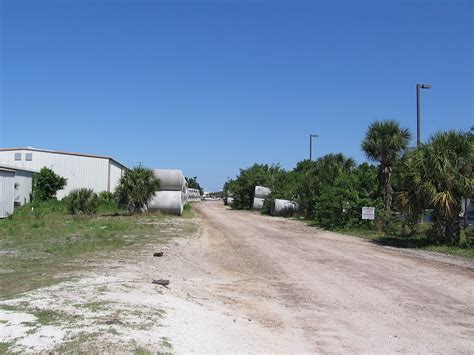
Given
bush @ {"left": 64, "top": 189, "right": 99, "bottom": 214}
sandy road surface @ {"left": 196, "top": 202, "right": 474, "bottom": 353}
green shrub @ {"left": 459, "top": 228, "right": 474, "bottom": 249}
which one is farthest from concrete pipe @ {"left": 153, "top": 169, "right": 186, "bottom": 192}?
green shrub @ {"left": 459, "top": 228, "right": 474, "bottom": 249}

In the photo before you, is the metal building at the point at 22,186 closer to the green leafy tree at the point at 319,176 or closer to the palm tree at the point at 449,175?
the green leafy tree at the point at 319,176

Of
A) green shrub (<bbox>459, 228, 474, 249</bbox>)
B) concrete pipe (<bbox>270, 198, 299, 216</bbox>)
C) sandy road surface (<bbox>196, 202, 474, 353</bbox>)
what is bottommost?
sandy road surface (<bbox>196, 202, 474, 353</bbox>)

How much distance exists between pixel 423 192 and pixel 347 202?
889 centimetres

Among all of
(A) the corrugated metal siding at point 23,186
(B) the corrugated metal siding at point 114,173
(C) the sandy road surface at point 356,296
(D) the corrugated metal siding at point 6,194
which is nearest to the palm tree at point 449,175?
(C) the sandy road surface at point 356,296

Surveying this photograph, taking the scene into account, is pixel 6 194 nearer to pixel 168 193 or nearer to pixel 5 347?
pixel 168 193

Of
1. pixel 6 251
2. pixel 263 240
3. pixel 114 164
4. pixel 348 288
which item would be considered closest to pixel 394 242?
pixel 263 240

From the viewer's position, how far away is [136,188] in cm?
3719

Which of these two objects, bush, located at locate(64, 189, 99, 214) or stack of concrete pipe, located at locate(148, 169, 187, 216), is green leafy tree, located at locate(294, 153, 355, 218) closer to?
stack of concrete pipe, located at locate(148, 169, 187, 216)

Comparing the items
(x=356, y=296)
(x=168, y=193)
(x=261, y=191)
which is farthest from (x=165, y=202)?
(x=356, y=296)

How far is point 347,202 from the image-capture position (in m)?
27.3

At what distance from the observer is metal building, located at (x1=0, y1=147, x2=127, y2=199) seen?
56781mm

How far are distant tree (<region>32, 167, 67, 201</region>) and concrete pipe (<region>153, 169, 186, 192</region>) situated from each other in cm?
1579

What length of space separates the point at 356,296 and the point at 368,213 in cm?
1645

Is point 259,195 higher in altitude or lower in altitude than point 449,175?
lower
